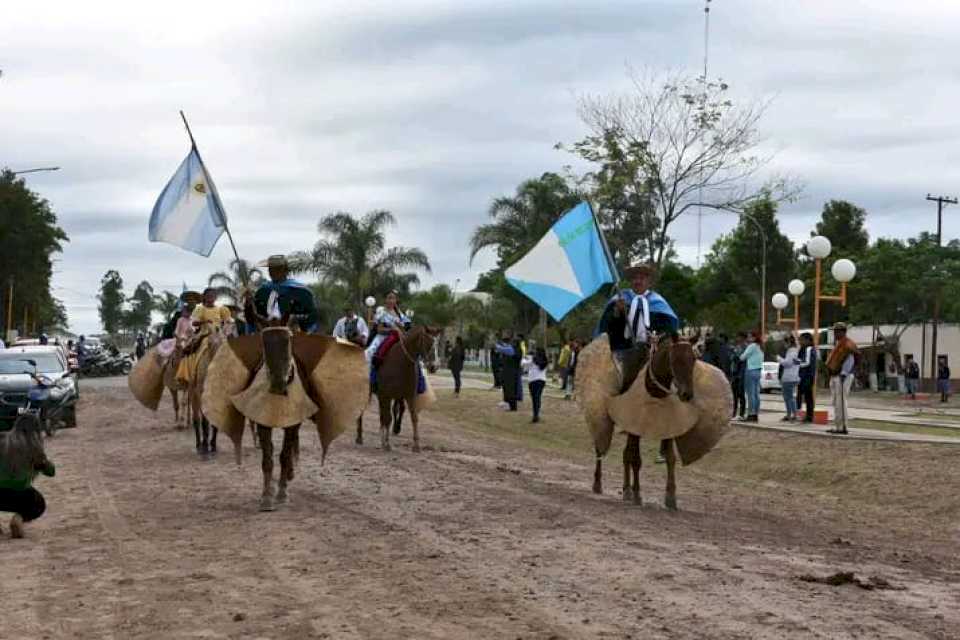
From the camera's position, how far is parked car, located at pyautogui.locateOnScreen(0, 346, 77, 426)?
81.1 feet

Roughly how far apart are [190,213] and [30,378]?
13.0 metres

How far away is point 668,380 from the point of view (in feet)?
43.1

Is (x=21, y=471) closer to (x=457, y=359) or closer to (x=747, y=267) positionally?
(x=457, y=359)

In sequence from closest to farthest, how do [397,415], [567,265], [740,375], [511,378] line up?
1. [567,265]
2. [397,415]
3. [740,375]
4. [511,378]

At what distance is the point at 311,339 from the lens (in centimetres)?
1299

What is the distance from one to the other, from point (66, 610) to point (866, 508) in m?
11.6

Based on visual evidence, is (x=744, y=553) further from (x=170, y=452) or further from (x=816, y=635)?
(x=170, y=452)

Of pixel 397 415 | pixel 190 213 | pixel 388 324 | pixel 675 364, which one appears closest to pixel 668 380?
pixel 675 364

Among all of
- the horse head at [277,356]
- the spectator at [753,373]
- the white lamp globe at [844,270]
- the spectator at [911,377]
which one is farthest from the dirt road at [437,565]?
the spectator at [911,377]

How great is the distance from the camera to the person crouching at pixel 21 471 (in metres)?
11.0

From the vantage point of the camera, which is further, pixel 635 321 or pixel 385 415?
pixel 385 415

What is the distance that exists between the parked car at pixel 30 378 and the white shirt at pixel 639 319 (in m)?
14.1

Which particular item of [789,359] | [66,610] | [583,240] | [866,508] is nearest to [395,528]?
[66,610]

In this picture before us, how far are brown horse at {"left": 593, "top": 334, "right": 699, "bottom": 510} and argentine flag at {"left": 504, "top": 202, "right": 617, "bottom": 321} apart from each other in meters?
2.24
